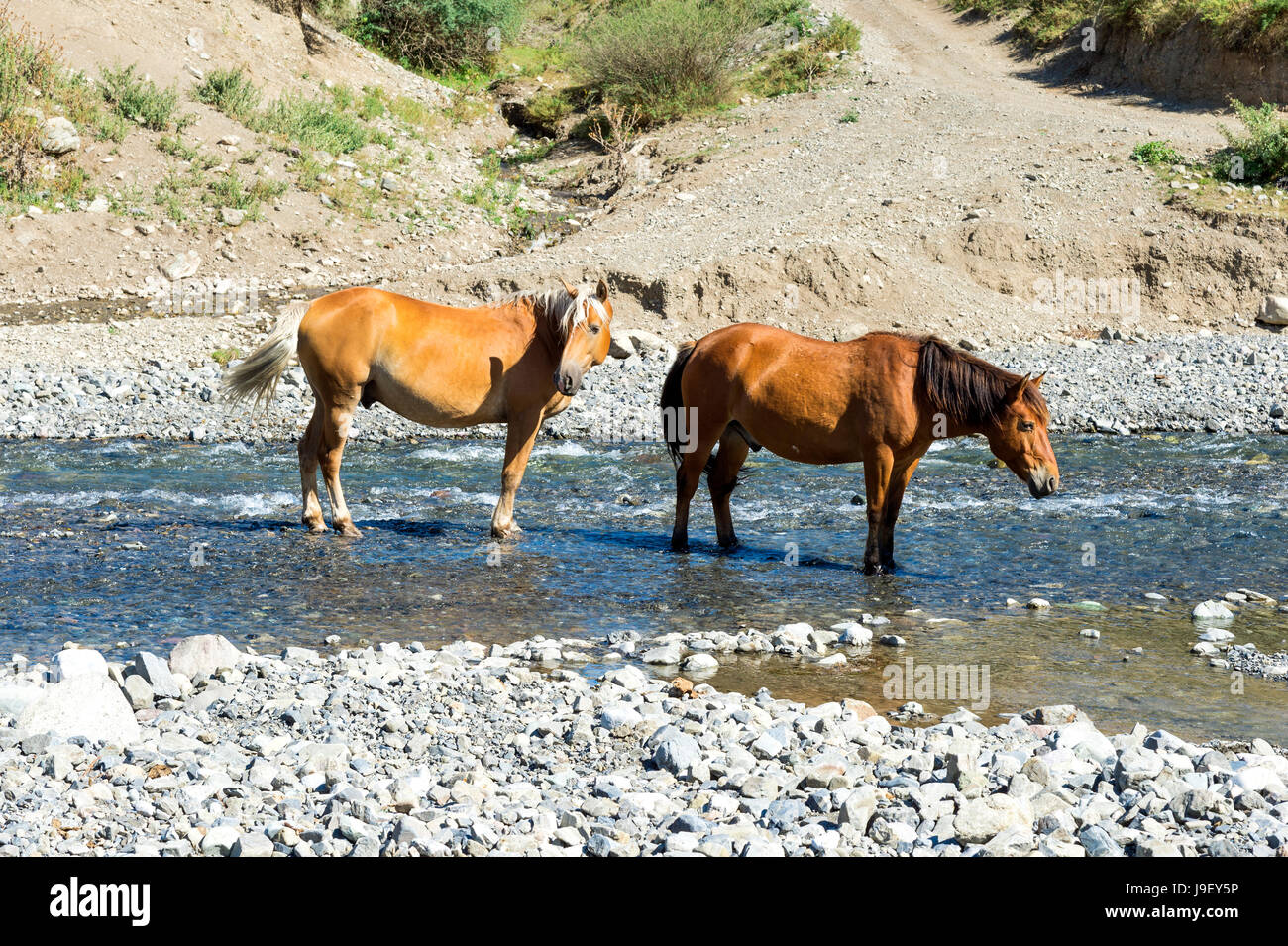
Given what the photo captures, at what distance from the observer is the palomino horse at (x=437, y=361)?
32.3 ft

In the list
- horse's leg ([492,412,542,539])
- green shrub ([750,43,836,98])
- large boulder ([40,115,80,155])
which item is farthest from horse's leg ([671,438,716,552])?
green shrub ([750,43,836,98])

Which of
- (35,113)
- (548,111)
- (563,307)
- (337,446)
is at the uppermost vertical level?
(548,111)

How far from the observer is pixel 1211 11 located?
1104 inches

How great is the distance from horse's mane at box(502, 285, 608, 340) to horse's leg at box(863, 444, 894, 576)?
2533mm

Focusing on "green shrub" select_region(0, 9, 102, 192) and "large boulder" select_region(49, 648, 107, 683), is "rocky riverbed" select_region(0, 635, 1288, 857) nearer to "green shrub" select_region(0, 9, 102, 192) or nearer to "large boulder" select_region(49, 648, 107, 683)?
"large boulder" select_region(49, 648, 107, 683)

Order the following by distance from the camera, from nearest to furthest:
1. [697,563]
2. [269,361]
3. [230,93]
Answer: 1. [697,563]
2. [269,361]
3. [230,93]

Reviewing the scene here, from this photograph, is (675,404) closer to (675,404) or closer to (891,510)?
(675,404)

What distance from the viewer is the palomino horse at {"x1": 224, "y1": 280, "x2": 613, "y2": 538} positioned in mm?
9852

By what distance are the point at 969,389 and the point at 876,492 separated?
3.35 feet

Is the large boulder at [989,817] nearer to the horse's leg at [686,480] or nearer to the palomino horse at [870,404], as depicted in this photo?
the palomino horse at [870,404]

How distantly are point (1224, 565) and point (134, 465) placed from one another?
10650 millimetres

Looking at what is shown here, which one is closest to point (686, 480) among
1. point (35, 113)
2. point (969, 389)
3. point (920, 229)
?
point (969, 389)

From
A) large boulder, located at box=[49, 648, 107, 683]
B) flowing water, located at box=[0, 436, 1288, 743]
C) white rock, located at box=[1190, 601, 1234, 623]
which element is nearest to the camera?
large boulder, located at box=[49, 648, 107, 683]

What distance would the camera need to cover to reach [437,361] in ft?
32.7
